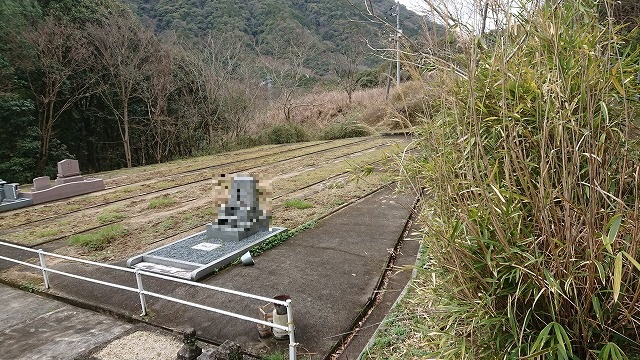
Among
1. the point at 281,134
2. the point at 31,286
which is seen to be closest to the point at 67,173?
the point at 31,286

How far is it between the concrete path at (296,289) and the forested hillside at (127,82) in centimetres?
489

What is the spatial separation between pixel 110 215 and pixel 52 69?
8686mm

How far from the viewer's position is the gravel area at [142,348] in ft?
8.73

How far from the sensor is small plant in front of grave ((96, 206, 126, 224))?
6.21 metres

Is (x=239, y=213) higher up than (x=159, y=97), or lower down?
lower down

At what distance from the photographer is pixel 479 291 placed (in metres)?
1.53

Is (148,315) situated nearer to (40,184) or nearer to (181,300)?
(181,300)

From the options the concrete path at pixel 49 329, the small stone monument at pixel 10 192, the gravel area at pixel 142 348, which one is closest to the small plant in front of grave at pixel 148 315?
the concrete path at pixel 49 329

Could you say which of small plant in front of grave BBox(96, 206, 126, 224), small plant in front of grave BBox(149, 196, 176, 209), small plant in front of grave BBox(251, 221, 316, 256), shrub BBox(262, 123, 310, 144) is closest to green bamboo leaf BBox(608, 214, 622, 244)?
small plant in front of grave BBox(251, 221, 316, 256)

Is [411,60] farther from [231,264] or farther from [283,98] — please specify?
[283,98]

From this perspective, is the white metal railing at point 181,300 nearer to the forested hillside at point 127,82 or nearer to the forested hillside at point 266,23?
the forested hillside at point 127,82

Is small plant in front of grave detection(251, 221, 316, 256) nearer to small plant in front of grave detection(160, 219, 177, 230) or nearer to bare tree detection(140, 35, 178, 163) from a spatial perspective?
small plant in front of grave detection(160, 219, 177, 230)

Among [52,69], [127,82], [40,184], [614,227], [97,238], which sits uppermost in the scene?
[52,69]

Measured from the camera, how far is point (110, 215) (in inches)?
254
